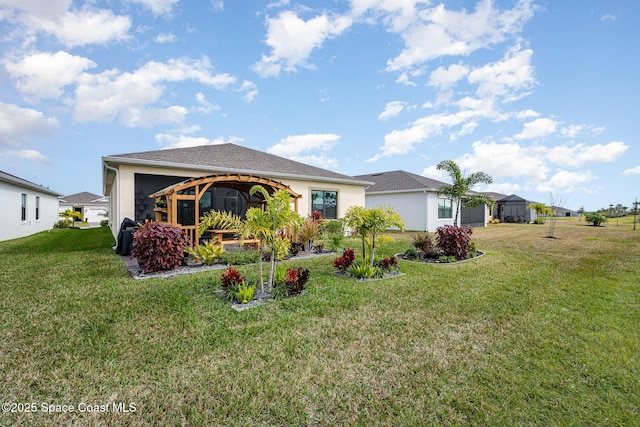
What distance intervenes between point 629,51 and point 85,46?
768 inches

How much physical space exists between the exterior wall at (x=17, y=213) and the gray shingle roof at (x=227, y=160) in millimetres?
9190

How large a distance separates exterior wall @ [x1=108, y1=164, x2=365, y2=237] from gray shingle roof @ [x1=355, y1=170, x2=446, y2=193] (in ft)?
16.5

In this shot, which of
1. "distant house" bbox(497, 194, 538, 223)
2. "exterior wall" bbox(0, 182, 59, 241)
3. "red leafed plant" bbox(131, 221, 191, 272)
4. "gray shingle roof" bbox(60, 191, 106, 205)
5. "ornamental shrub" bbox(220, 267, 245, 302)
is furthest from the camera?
"gray shingle roof" bbox(60, 191, 106, 205)

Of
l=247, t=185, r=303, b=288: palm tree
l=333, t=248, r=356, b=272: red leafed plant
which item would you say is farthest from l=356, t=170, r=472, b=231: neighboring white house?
l=247, t=185, r=303, b=288: palm tree

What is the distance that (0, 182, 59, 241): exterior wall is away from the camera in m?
13.9

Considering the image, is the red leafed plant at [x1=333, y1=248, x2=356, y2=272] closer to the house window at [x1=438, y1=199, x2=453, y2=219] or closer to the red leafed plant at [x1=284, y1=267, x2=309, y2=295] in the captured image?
the red leafed plant at [x1=284, y1=267, x2=309, y2=295]

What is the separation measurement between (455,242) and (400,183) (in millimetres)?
13075

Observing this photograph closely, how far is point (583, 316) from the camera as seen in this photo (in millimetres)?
4410

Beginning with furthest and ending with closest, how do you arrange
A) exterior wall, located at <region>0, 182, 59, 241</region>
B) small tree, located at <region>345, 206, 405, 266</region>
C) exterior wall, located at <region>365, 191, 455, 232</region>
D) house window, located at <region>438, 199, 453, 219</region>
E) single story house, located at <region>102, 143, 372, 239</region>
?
house window, located at <region>438, 199, 453, 219</region> < exterior wall, located at <region>365, 191, 455, 232</region> < exterior wall, located at <region>0, 182, 59, 241</region> < single story house, located at <region>102, 143, 372, 239</region> < small tree, located at <region>345, 206, 405, 266</region>

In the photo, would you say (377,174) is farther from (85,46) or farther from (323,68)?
(85,46)

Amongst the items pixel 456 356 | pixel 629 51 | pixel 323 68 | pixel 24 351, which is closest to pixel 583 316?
pixel 456 356

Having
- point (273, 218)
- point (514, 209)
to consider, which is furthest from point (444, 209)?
point (514, 209)

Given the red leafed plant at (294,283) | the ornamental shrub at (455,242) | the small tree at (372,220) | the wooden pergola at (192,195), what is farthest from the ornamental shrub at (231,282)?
the ornamental shrub at (455,242)

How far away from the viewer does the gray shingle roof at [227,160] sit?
34.1 ft
